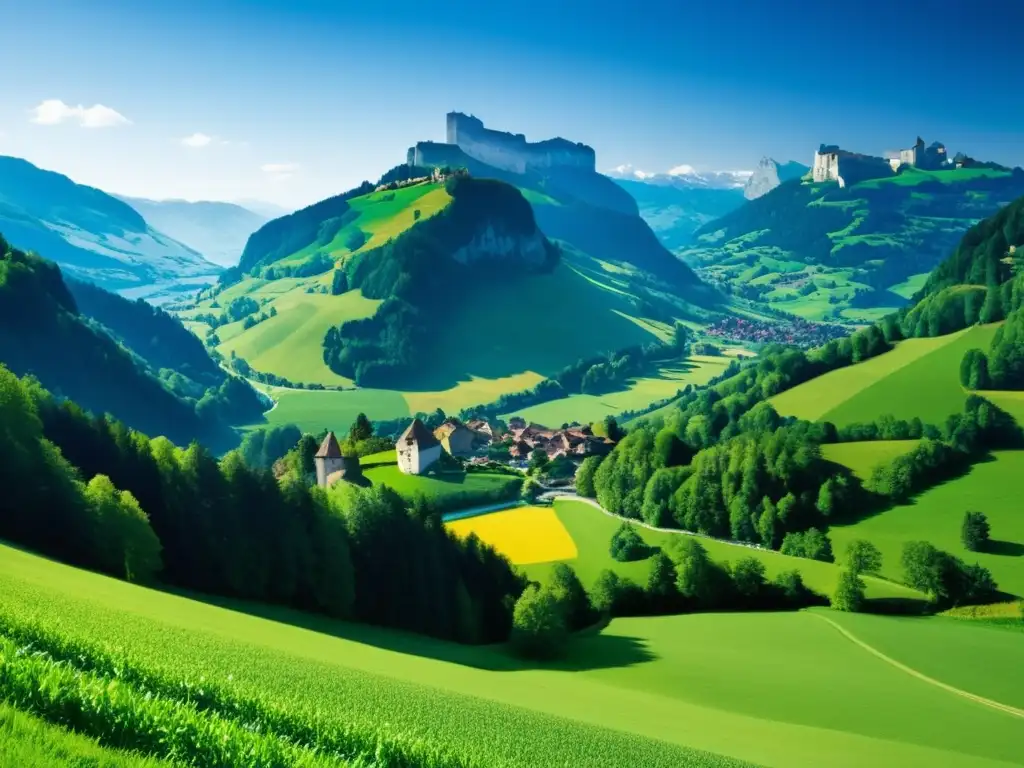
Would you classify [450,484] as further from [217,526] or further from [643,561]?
[217,526]

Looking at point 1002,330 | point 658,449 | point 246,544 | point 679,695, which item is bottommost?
point 679,695

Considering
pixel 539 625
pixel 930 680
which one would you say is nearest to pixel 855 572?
pixel 930 680

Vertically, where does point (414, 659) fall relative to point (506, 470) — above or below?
below

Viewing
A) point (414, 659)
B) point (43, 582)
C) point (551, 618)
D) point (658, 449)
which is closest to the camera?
point (43, 582)

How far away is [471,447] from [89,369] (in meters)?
50.3

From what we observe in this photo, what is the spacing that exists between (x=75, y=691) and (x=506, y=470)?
77360 millimetres

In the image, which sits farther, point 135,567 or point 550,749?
point 135,567

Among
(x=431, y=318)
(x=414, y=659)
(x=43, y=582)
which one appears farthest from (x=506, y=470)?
(x=431, y=318)

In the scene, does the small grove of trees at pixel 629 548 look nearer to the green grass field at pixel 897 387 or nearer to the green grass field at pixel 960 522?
the green grass field at pixel 960 522

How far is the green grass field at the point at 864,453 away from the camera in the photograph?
72.4m

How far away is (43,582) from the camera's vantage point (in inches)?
877

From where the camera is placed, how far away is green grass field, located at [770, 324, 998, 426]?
8944 cm

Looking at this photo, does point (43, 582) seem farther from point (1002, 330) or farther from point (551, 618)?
point (1002, 330)

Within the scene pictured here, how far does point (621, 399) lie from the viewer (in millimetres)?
158375
